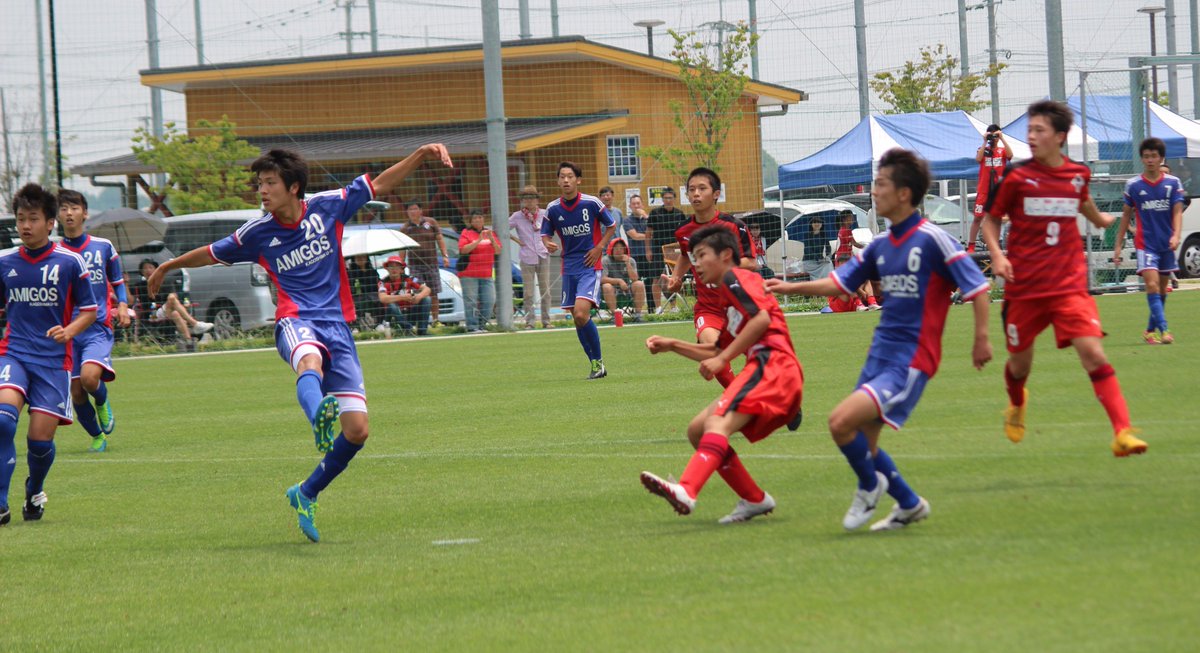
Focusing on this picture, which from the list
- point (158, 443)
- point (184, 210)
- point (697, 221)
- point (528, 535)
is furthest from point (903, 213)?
point (184, 210)

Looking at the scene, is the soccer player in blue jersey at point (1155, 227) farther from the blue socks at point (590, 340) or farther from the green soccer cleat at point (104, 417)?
the green soccer cleat at point (104, 417)

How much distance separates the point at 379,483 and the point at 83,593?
2.85m

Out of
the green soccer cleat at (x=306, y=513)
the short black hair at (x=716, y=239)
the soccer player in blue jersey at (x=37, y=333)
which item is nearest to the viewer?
the short black hair at (x=716, y=239)

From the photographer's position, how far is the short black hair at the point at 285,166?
761 centimetres

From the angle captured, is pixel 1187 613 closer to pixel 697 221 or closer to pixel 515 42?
pixel 697 221

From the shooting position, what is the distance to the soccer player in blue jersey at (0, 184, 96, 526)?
852cm

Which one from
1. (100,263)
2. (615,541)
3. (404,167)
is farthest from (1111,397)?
(100,263)

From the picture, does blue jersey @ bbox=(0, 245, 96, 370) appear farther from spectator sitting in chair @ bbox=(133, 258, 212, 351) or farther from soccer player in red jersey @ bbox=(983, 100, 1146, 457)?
spectator sitting in chair @ bbox=(133, 258, 212, 351)

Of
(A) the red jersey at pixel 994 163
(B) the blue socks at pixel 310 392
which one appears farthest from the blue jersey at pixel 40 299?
(A) the red jersey at pixel 994 163

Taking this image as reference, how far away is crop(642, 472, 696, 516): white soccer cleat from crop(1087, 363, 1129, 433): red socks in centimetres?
247

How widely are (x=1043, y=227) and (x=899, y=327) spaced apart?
7.09 feet

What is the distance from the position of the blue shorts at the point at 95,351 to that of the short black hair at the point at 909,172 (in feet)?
24.8

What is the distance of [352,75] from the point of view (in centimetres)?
3584

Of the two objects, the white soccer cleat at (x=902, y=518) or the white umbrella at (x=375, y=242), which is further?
the white umbrella at (x=375, y=242)
